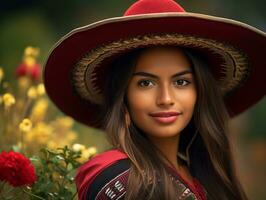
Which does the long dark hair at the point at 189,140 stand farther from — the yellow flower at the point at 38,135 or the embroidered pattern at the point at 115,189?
the yellow flower at the point at 38,135

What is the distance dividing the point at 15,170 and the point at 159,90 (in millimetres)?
616

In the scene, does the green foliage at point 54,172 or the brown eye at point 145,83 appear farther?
the green foliage at point 54,172

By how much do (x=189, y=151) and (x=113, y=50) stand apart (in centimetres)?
57

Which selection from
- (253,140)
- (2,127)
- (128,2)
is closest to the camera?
(2,127)

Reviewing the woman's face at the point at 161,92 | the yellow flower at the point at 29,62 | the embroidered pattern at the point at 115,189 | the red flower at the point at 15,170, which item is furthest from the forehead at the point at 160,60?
the yellow flower at the point at 29,62

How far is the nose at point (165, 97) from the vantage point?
2.92 meters

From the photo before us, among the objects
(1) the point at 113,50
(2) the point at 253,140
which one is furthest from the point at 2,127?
(2) the point at 253,140

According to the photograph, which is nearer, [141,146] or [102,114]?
[141,146]

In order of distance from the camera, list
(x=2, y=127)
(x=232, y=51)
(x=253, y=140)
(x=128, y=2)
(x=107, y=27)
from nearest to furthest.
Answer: (x=107, y=27)
(x=232, y=51)
(x=2, y=127)
(x=253, y=140)
(x=128, y=2)

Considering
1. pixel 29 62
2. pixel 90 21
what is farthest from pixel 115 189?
pixel 90 21

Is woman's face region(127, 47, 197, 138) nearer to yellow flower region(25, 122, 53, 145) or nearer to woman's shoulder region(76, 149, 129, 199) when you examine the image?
woman's shoulder region(76, 149, 129, 199)

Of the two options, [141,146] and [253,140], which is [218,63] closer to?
[141,146]

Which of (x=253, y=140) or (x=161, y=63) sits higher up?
(x=161, y=63)

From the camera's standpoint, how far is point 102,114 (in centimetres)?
329
